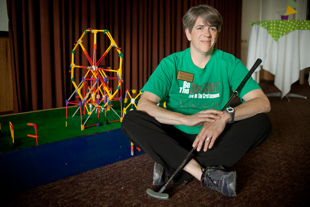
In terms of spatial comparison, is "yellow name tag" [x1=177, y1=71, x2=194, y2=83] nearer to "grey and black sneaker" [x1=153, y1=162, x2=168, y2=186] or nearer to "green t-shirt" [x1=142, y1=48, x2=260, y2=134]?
"green t-shirt" [x1=142, y1=48, x2=260, y2=134]

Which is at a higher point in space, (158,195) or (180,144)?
(180,144)

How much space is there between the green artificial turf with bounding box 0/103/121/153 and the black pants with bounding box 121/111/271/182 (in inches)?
25.8

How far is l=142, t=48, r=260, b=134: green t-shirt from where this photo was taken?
4.49 feet

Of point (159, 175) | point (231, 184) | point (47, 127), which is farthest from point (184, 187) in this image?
point (47, 127)

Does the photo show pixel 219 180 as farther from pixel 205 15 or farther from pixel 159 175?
pixel 205 15

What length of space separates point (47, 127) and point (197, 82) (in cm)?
119

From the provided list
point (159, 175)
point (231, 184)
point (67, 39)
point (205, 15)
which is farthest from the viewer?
point (67, 39)

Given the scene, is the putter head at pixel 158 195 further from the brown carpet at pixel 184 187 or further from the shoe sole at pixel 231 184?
the shoe sole at pixel 231 184

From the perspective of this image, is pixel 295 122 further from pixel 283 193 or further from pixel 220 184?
pixel 220 184

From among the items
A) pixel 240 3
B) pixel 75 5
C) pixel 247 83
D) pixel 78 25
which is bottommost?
pixel 247 83

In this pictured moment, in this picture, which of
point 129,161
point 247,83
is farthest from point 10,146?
point 247,83

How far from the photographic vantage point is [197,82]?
54.3 inches

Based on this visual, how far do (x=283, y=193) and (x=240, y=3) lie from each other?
14.8 ft

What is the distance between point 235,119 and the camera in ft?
3.96
